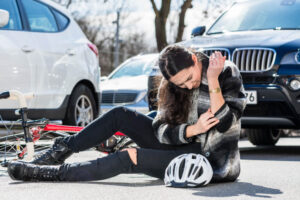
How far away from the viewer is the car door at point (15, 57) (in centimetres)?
695

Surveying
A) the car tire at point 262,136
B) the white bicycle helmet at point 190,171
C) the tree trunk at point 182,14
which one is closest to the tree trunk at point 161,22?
the tree trunk at point 182,14

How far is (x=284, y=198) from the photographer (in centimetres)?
412

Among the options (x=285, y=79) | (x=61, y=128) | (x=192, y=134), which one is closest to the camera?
(x=192, y=134)

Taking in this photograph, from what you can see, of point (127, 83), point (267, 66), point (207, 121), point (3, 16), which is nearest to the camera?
point (207, 121)

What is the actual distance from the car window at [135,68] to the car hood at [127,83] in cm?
39

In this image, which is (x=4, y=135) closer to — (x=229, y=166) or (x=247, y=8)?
(x=229, y=166)

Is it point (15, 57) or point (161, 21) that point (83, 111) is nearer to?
point (15, 57)

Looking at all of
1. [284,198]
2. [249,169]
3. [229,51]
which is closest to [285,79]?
[229,51]

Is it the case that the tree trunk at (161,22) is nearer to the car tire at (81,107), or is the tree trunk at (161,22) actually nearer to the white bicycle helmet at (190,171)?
the car tire at (81,107)

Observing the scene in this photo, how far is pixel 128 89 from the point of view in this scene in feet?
37.5

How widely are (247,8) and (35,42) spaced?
293 cm

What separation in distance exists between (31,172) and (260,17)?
462 centimetres

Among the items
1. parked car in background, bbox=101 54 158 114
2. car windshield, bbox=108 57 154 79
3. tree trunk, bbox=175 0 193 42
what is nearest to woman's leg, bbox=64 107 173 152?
parked car in background, bbox=101 54 158 114

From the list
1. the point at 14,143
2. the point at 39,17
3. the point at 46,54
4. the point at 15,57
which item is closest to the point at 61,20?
the point at 39,17
